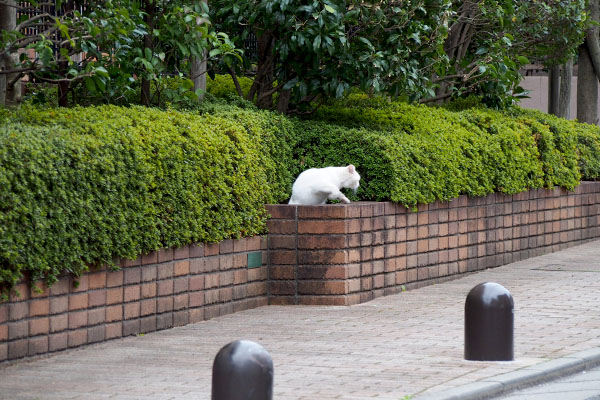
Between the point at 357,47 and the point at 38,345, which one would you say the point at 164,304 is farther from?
the point at 357,47

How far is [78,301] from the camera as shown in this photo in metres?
8.52

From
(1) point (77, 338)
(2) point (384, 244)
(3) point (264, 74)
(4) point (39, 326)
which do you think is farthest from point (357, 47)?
(4) point (39, 326)

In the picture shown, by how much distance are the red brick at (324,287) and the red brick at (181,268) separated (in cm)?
159

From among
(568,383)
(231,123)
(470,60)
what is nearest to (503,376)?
(568,383)

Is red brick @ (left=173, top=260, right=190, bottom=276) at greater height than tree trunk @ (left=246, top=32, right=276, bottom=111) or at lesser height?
lesser

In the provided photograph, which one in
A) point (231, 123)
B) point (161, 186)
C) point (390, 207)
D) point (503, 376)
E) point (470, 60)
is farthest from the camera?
point (470, 60)

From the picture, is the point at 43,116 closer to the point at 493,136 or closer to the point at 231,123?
the point at 231,123

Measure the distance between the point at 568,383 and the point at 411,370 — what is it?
1.11 meters

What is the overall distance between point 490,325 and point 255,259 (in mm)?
3449

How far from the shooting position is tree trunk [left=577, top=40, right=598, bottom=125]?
787 inches

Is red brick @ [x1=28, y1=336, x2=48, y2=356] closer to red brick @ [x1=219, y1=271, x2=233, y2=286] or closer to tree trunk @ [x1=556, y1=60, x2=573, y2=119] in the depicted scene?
red brick @ [x1=219, y1=271, x2=233, y2=286]

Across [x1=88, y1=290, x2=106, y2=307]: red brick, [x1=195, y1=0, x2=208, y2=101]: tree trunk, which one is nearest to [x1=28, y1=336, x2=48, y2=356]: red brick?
[x1=88, y1=290, x2=106, y2=307]: red brick

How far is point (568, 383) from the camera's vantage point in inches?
301

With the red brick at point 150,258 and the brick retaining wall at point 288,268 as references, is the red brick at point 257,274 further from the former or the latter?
the red brick at point 150,258
